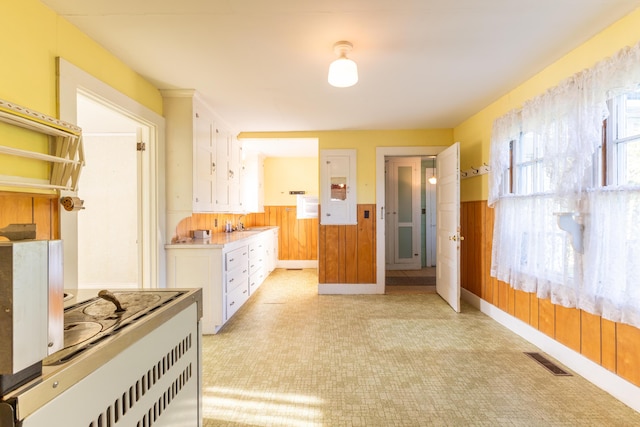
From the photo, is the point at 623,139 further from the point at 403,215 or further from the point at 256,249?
the point at 403,215

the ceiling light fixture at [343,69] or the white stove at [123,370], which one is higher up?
the ceiling light fixture at [343,69]

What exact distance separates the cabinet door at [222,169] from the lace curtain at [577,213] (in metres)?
3.14

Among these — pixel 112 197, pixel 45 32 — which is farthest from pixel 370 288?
pixel 45 32

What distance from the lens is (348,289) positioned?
4.62 m

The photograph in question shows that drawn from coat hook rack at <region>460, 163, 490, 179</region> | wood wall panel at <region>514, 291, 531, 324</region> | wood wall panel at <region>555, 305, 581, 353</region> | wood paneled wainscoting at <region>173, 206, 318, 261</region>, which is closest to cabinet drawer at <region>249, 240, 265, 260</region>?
wood paneled wainscoting at <region>173, 206, 318, 261</region>

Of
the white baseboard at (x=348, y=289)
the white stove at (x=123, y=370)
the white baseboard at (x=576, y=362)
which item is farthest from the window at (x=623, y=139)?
the white baseboard at (x=348, y=289)

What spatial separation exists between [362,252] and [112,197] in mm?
3146

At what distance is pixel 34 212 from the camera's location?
5.87 ft

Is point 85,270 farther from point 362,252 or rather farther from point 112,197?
point 362,252

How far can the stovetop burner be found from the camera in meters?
0.75

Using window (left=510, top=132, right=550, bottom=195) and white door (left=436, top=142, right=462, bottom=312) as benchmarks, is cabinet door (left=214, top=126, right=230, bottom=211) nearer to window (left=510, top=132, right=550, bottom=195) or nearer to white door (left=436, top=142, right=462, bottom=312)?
white door (left=436, top=142, right=462, bottom=312)

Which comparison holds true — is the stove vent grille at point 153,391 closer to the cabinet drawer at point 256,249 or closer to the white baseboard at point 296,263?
the cabinet drawer at point 256,249

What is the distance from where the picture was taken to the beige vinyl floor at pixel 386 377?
186cm

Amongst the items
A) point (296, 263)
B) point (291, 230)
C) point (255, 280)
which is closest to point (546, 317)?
point (255, 280)
